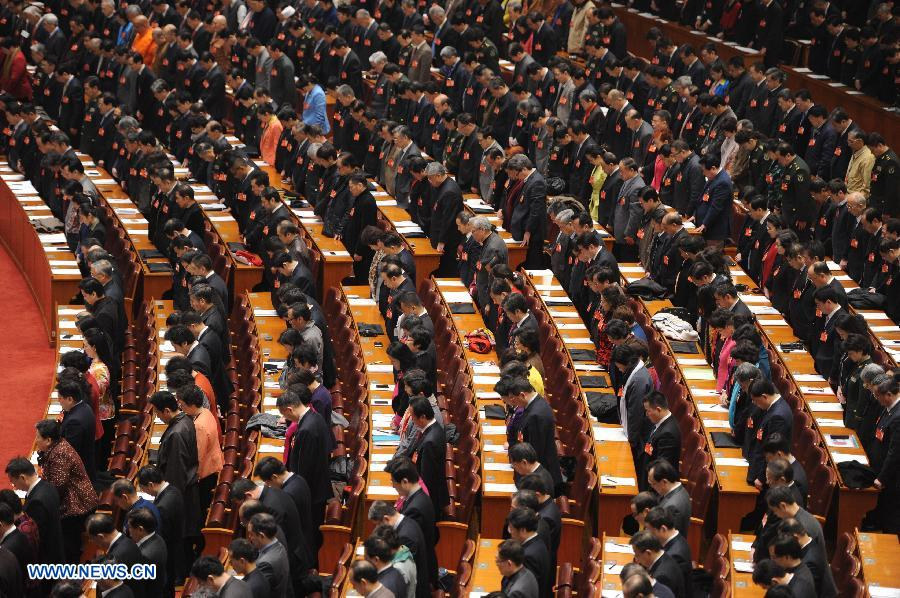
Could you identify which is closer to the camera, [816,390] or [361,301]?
[816,390]

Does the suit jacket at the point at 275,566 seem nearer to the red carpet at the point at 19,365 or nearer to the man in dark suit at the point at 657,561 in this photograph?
the man in dark suit at the point at 657,561

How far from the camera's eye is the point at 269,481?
29.9 feet

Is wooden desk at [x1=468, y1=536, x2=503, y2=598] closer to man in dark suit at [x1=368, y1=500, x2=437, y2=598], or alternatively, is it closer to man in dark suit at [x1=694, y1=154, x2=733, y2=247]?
man in dark suit at [x1=368, y1=500, x2=437, y2=598]

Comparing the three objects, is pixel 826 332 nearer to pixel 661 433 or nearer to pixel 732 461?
pixel 732 461

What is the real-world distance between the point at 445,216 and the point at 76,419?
5107mm

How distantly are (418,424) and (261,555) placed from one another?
1.74 meters

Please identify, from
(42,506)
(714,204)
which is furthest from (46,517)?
(714,204)

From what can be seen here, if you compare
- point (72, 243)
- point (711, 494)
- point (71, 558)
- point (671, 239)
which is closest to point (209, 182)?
point (72, 243)

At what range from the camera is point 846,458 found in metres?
10.3

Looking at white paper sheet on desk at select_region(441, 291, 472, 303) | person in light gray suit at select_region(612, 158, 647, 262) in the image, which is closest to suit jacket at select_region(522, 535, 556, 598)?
white paper sheet on desk at select_region(441, 291, 472, 303)

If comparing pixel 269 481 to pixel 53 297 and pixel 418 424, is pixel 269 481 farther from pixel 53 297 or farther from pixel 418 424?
pixel 53 297

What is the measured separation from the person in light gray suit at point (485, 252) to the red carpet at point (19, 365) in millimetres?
4269

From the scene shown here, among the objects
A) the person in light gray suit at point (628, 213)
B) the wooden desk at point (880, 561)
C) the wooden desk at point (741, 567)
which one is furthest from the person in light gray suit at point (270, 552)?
the person in light gray suit at point (628, 213)

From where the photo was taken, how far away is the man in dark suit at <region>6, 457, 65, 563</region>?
9336mm
